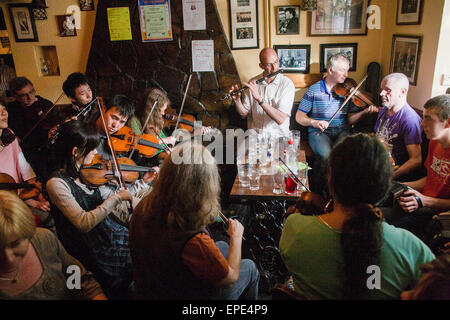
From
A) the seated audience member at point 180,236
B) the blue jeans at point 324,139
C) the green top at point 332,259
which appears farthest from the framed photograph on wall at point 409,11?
the seated audience member at point 180,236

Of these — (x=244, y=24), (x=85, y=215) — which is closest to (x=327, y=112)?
(x=244, y=24)

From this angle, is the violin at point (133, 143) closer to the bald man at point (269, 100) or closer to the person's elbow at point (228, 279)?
the bald man at point (269, 100)

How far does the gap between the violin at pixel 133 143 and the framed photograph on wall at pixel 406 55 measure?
2254 millimetres

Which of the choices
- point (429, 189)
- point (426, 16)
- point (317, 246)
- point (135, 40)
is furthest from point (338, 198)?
point (135, 40)

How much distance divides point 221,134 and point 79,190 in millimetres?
2205

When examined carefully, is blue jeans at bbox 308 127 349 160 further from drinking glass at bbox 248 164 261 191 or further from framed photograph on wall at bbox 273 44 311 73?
drinking glass at bbox 248 164 261 191

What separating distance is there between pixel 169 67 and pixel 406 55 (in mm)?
2402

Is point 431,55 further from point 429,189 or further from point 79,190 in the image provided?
point 79,190

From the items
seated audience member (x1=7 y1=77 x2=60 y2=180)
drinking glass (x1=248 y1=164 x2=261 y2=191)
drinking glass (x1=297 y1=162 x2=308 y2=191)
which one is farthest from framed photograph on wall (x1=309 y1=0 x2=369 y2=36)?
seated audience member (x1=7 y1=77 x2=60 y2=180)

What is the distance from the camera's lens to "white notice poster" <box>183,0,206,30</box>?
345 centimetres

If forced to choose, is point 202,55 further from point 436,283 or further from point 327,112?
point 436,283

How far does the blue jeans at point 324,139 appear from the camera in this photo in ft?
10.2

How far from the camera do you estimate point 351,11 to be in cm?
330

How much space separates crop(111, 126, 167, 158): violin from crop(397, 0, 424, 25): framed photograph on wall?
2.40 metres
